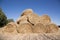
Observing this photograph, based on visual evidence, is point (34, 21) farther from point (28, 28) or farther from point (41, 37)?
point (41, 37)

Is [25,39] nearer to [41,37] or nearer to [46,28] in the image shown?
[41,37]

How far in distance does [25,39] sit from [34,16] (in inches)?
82.9

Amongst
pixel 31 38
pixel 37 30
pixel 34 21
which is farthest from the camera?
pixel 34 21

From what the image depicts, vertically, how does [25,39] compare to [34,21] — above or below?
below

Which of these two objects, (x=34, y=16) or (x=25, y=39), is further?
(x=34, y=16)

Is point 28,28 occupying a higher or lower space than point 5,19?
lower

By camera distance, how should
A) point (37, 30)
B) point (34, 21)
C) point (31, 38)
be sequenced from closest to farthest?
point (31, 38) → point (37, 30) → point (34, 21)

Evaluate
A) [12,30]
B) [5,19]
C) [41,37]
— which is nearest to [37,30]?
[12,30]

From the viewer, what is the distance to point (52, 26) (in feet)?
14.0

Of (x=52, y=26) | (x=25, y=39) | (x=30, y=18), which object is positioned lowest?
(x=25, y=39)

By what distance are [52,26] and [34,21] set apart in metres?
0.72

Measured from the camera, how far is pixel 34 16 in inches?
192

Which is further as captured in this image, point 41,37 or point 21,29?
point 21,29

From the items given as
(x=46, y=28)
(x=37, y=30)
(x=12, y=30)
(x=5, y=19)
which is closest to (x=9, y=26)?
(x=12, y=30)
